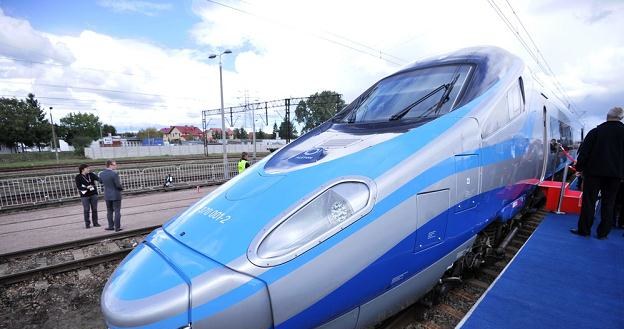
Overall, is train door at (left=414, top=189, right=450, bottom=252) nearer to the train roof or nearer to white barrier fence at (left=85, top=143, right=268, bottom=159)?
the train roof

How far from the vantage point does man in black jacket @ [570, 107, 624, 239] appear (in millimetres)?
4367

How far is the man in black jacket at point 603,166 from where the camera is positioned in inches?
172

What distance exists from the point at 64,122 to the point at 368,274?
322ft

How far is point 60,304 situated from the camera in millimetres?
5195

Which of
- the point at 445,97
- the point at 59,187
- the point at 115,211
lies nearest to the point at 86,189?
the point at 115,211

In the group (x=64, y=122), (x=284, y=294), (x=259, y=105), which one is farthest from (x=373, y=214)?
(x=64, y=122)

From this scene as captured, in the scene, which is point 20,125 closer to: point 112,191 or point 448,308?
point 112,191

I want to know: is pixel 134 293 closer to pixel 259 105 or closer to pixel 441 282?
pixel 441 282

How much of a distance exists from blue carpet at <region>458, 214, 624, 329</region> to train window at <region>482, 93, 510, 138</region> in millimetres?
1591

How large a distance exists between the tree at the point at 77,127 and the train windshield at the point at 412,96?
9049cm

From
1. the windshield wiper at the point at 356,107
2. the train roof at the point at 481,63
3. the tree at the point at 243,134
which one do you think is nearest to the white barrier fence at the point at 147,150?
the tree at the point at 243,134

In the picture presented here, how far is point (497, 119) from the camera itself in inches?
137

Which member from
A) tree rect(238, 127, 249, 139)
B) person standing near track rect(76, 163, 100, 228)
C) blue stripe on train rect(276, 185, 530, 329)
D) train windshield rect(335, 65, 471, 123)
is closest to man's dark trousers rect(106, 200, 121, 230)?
person standing near track rect(76, 163, 100, 228)

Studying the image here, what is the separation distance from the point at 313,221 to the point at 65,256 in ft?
23.8
